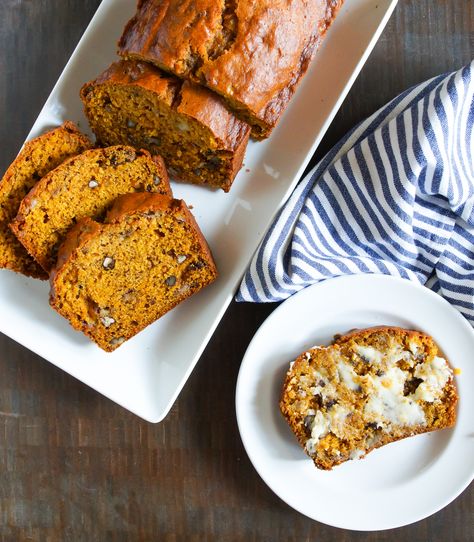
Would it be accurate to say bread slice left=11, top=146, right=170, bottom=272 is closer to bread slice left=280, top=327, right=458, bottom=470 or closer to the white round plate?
the white round plate

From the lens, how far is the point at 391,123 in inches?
98.0

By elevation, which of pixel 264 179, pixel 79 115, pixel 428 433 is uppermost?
A: pixel 264 179

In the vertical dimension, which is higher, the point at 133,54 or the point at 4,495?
the point at 133,54

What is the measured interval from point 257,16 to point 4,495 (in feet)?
7.28

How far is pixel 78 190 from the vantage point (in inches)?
99.3

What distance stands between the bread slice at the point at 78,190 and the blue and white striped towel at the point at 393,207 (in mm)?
531

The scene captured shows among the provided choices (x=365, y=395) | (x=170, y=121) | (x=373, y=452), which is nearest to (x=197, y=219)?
(x=170, y=121)

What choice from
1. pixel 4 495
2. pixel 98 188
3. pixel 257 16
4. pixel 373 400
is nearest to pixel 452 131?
pixel 257 16

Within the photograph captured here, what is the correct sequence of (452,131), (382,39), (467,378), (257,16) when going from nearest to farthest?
(257,16) < (452,131) < (467,378) < (382,39)

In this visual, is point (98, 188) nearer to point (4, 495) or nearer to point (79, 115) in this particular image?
point (79, 115)

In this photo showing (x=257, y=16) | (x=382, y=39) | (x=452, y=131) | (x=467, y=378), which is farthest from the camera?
(x=382, y=39)

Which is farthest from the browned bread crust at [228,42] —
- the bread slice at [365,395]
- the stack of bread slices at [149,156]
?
the bread slice at [365,395]

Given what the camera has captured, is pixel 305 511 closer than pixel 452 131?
No

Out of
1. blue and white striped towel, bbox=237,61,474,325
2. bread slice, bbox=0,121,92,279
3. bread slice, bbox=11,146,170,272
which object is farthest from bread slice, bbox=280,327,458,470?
bread slice, bbox=0,121,92,279
